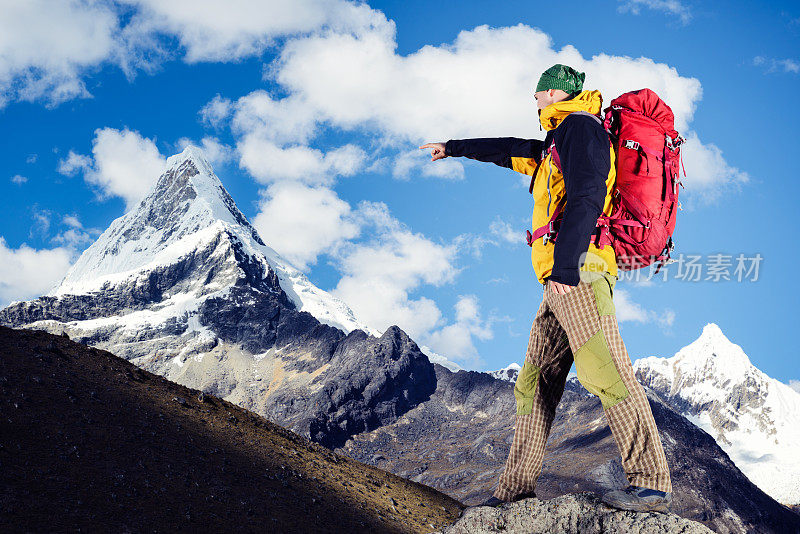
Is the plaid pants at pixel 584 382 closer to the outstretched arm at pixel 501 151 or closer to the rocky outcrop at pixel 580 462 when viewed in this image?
the outstretched arm at pixel 501 151

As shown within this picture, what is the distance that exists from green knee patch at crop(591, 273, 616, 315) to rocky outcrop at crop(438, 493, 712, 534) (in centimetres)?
187

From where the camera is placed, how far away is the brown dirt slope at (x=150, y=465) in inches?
393

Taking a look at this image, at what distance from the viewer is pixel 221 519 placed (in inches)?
466

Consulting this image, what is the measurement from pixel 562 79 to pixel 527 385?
3138 millimetres

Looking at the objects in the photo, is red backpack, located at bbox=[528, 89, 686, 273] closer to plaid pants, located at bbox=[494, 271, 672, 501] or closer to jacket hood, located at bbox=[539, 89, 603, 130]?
jacket hood, located at bbox=[539, 89, 603, 130]

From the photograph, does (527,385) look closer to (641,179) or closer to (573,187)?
(573,187)

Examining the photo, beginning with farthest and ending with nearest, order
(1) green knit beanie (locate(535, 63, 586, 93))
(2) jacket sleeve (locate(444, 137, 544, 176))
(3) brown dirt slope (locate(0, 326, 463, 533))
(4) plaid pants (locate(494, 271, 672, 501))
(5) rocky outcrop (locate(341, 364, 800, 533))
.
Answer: (5) rocky outcrop (locate(341, 364, 800, 533)) → (3) brown dirt slope (locate(0, 326, 463, 533)) → (2) jacket sleeve (locate(444, 137, 544, 176)) → (1) green knit beanie (locate(535, 63, 586, 93)) → (4) plaid pants (locate(494, 271, 672, 501))

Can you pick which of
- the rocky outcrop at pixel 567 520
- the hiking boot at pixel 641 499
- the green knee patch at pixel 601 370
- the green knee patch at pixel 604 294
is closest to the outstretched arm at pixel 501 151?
the green knee patch at pixel 604 294

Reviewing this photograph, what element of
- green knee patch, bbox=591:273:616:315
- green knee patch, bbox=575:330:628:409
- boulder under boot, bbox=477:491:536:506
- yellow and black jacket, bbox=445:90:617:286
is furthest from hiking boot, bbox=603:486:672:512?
yellow and black jacket, bbox=445:90:617:286

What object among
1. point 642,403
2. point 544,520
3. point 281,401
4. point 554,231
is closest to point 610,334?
point 642,403

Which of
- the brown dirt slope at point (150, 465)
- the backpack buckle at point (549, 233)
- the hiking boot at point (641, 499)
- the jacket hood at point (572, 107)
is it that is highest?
the jacket hood at point (572, 107)

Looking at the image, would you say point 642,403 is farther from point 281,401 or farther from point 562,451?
point 281,401

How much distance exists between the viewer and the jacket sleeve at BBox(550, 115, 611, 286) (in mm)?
5176

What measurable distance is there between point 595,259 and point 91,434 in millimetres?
11381
